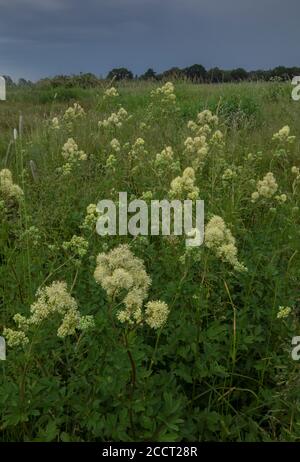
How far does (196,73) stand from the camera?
66.0 feet

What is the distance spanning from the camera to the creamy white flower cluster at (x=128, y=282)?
7.11 feet

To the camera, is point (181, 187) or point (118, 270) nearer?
point (118, 270)

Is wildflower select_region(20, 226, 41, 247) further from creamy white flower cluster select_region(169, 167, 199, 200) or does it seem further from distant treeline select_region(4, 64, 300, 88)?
distant treeline select_region(4, 64, 300, 88)

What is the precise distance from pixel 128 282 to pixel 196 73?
19.1m

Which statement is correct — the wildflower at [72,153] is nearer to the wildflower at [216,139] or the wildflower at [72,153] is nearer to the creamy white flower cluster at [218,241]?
the wildflower at [216,139]

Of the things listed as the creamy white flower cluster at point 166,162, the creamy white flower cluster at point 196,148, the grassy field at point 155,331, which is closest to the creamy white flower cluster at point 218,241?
the grassy field at point 155,331

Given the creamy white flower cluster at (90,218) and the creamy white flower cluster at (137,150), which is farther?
the creamy white flower cluster at (137,150)

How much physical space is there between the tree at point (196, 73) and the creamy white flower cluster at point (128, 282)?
16.9 m

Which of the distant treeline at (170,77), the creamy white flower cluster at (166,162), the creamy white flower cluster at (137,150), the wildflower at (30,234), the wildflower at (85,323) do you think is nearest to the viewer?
the wildflower at (85,323)

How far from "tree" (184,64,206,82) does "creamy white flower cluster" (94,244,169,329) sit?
16904mm

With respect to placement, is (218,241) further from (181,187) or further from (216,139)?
(216,139)

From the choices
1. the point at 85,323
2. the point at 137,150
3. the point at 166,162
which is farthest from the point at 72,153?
the point at 85,323

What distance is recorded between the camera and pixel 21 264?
361 cm

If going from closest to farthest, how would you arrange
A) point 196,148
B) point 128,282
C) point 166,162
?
point 128,282 < point 166,162 < point 196,148
